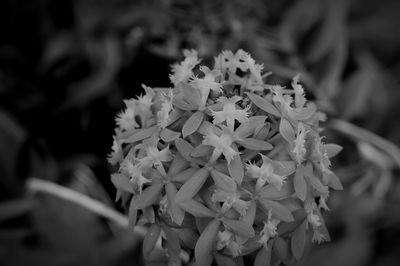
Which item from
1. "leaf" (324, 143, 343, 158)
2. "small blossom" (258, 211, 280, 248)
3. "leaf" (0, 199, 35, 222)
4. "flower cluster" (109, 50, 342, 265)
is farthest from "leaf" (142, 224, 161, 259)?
"leaf" (0, 199, 35, 222)

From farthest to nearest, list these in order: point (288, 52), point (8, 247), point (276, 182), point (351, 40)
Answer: point (351, 40) < point (288, 52) < point (8, 247) < point (276, 182)

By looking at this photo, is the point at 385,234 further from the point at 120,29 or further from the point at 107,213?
the point at 120,29

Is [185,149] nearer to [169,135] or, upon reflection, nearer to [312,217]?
[169,135]

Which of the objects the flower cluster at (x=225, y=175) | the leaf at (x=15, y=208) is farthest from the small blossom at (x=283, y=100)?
the leaf at (x=15, y=208)

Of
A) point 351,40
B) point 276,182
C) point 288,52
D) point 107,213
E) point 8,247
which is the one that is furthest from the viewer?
point 351,40

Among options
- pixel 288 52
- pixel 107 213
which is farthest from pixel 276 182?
pixel 288 52

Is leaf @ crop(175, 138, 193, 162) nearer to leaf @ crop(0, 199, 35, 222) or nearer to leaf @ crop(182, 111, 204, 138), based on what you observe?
leaf @ crop(182, 111, 204, 138)

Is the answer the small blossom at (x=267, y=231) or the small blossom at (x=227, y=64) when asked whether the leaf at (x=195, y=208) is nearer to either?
the small blossom at (x=267, y=231)

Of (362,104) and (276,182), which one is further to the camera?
(362,104)
